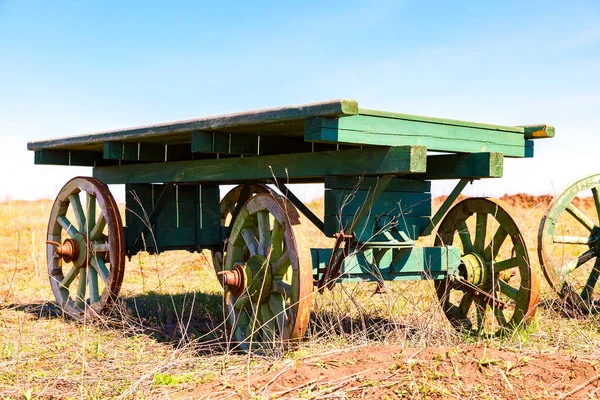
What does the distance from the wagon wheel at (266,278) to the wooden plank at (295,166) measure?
1.16 feet

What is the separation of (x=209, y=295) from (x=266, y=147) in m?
2.76

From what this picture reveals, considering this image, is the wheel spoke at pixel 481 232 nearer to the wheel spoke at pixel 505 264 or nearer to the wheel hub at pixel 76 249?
the wheel spoke at pixel 505 264

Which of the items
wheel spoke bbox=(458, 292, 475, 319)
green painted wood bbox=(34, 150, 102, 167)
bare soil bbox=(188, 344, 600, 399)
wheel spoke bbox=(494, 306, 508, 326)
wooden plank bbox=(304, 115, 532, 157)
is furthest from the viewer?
green painted wood bbox=(34, 150, 102, 167)

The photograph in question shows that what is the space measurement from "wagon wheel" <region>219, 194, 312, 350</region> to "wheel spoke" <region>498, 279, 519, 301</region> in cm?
181

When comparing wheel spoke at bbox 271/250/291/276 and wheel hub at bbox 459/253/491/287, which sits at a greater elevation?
wheel spoke at bbox 271/250/291/276

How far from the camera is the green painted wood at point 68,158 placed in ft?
24.6

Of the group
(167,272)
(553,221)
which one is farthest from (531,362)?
(167,272)

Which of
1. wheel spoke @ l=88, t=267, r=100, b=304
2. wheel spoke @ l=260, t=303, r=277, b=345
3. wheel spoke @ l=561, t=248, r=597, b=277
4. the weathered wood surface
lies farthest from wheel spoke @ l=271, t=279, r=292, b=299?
wheel spoke @ l=561, t=248, r=597, b=277

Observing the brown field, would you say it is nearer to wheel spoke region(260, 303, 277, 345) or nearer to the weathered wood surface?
wheel spoke region(260, 303, 277, 345)

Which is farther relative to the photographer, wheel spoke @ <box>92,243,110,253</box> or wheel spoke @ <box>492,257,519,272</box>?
wheel spoke @ <box>92,243,110,253</box>

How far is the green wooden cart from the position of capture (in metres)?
4.50

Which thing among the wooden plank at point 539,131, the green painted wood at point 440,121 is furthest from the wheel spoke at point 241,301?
the wooden plank at point 539,131

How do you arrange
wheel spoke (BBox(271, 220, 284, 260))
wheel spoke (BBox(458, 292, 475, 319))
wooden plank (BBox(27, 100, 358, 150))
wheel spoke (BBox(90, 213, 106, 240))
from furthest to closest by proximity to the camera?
wheel spoke (BBox(90, 213, 106, 240))
wheel spoke (BBox(458, 292, 475, 319))
wheel spoke (BBox(271, 220, 284, 260))
wooden plank (BBox(27, 100, 358, 150))

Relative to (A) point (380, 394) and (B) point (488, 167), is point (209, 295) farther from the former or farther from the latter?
(A) point (380, 394)
